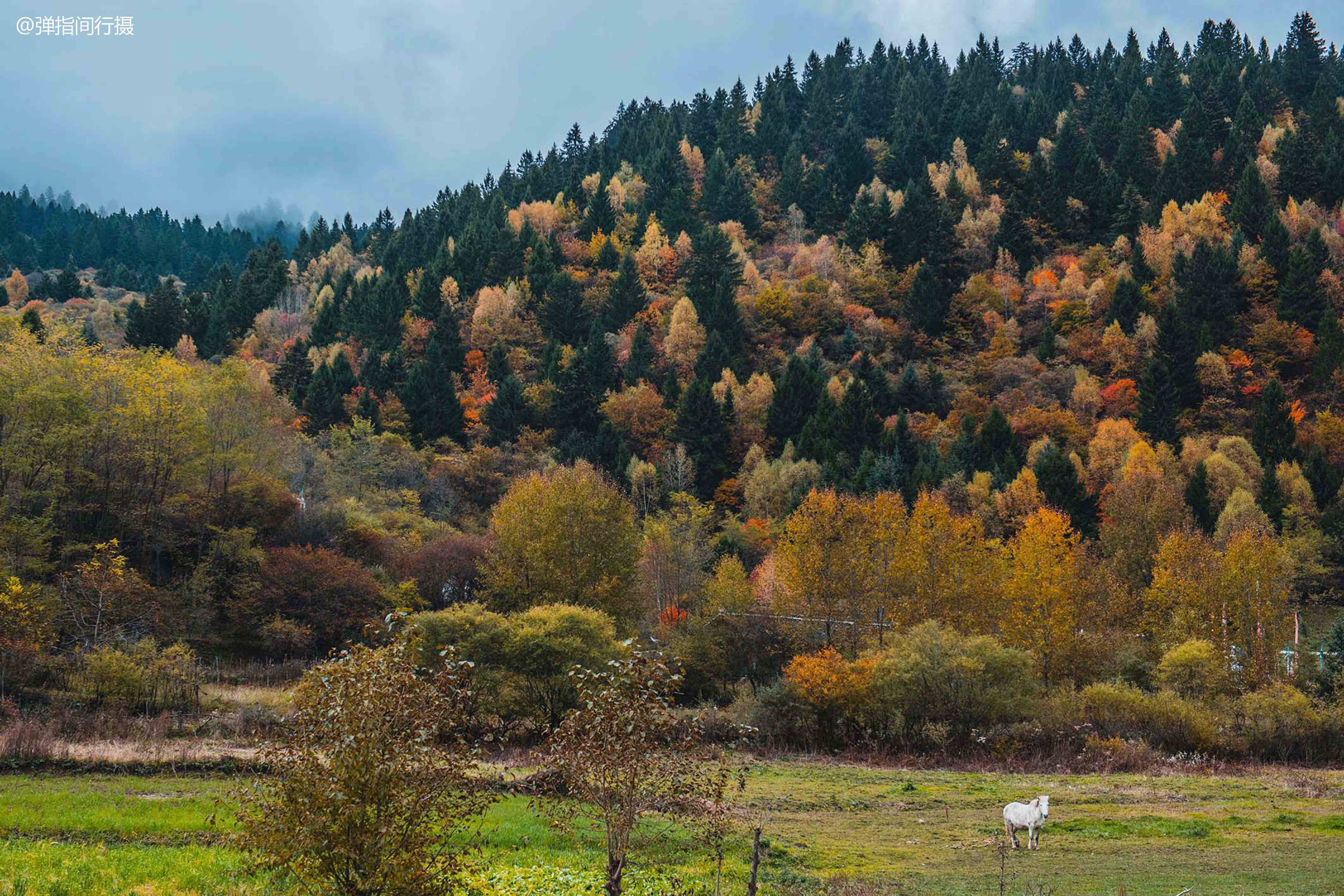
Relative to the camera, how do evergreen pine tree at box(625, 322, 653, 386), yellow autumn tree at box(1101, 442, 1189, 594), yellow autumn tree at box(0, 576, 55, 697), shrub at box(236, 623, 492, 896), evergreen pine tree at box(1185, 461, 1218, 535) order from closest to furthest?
shrub at box(236, 623, 492, 896)
yellow autumn tree at box(0, 576, 55, 697)
yellow autumn tree at box(1101, 442, 1189, 594)
evergreen pine tree at box(1185, 461, 1218, 535)
evergreen pine tree at box(625, 322, 653, 386)

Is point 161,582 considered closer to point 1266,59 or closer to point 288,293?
point 288,293

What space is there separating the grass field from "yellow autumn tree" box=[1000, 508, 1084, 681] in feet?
67.3

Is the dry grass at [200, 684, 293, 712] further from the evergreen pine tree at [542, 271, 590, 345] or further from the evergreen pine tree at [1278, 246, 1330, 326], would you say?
the evergreen pine tree at [1278, 246, 1330, 326]

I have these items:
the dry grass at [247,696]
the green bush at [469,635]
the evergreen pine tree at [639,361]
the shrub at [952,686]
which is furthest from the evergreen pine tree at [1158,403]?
the dry grass at [247,696]

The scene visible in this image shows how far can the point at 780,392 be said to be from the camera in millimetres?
102938

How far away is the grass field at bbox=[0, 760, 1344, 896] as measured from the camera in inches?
591

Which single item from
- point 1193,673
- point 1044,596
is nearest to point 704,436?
point 1044,596

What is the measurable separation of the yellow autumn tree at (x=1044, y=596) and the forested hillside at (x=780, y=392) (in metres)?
0.24

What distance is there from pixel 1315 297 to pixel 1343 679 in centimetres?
7975

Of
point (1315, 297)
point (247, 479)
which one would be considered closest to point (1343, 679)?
point (247, 479)

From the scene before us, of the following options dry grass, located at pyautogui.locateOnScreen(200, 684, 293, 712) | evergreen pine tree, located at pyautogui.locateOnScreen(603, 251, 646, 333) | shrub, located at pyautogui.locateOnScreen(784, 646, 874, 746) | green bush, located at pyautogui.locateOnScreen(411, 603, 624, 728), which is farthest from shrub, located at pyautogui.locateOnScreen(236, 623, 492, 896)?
evergreen pine tree, located at pyautogui.locateOnScreen(603, 251, 646, 333)

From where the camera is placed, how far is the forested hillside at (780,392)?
51.2m

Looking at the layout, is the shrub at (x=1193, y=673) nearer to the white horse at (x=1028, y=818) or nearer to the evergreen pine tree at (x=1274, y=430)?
the white horse at (x=1028, y=818)

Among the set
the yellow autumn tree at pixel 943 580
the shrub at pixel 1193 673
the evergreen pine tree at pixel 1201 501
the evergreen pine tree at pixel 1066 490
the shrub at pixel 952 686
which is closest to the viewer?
the shrub at pixel 952 686
